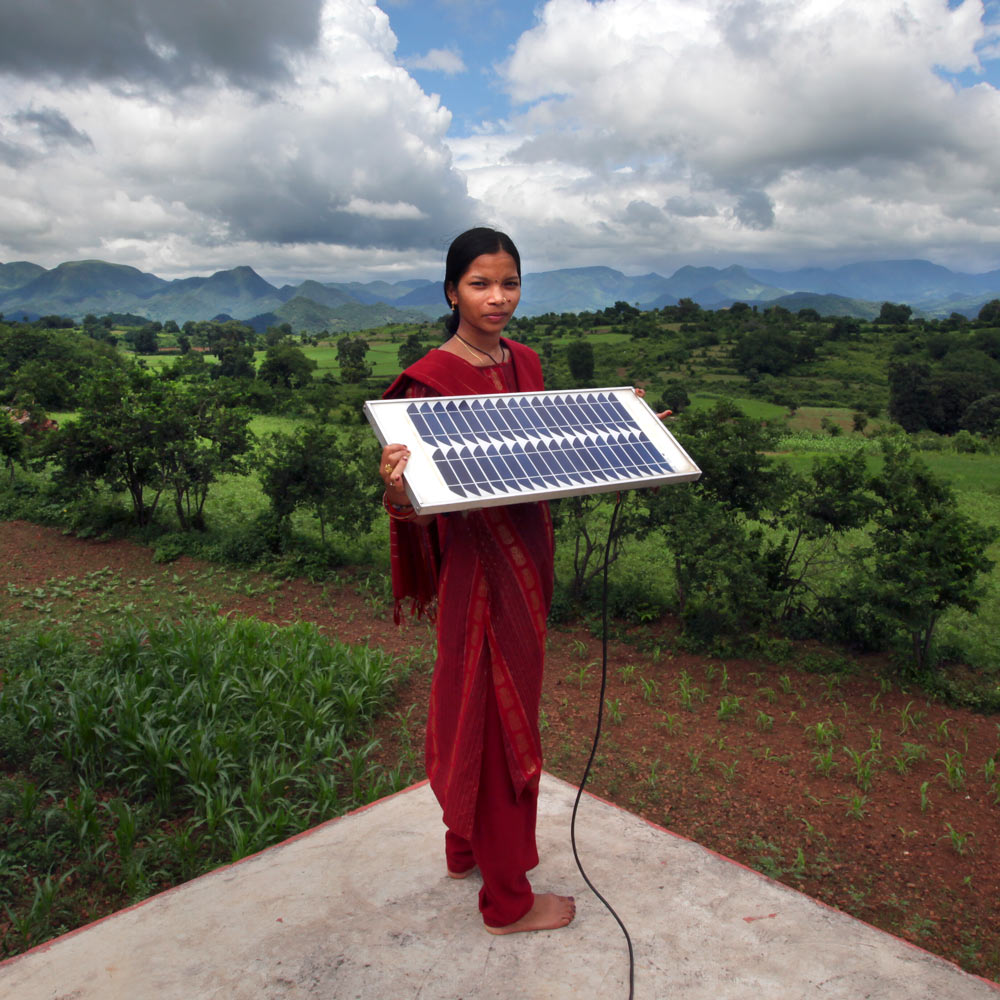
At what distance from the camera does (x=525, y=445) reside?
2.24 metres

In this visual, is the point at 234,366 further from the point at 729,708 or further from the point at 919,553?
the point at 919,553

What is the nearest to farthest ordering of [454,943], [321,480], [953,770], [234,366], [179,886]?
[454,943] < [179,886] < [953,770] < [321,480] < [234,366]

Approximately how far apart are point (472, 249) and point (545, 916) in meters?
2.30

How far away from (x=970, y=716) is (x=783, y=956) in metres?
3.59

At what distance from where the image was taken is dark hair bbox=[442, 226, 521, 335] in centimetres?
237

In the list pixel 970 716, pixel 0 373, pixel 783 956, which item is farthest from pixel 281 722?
pixel 0 373

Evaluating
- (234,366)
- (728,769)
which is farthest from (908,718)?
(234,366)

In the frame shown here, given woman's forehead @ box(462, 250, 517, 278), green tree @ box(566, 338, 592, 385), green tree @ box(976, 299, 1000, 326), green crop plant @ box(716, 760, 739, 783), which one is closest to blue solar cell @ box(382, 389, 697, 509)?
woman's forehead @ box(462, 250, 517, 278)

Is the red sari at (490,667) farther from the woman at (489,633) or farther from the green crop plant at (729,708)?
the green crop plant at (729,708)

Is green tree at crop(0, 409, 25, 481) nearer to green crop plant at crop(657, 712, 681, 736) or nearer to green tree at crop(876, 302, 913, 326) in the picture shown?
green crop plant at crop(657, 712, 681, 736)

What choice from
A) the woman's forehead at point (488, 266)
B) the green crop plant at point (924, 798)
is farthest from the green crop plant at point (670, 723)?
the woman's forehead at point (488, 266)

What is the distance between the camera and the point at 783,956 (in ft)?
8.01

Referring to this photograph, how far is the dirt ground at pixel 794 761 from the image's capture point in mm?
3375

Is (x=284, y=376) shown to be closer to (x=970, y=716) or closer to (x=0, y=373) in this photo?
(x=0, y=373)
